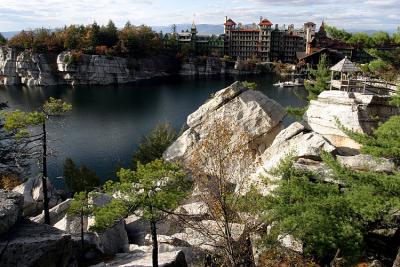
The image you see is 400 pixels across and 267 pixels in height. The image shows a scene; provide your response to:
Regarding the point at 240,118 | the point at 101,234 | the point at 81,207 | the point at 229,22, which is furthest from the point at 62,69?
the point at 81,207

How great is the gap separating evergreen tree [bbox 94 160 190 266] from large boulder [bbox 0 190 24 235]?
291 centimetres

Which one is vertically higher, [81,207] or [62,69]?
[62,69]

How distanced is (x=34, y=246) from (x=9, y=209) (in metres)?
1.67

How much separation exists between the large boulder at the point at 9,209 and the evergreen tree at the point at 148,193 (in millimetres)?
2912

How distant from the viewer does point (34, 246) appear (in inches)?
552

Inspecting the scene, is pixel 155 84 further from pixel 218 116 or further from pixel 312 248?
pixel 312 248

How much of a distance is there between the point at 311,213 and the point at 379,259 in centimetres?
390

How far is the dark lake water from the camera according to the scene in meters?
44.7

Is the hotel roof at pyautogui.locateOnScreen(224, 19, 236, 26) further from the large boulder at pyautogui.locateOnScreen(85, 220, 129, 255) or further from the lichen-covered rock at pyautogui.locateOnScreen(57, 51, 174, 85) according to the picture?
the large boulder at pyautogui.locateOnScreen(85, 220, 129, 255)

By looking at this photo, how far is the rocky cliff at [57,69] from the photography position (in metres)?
108

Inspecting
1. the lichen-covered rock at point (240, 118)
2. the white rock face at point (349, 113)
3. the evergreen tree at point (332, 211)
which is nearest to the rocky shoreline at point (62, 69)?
the lichen-covered rock at point (240, 118)

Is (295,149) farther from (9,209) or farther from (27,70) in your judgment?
(27,70)

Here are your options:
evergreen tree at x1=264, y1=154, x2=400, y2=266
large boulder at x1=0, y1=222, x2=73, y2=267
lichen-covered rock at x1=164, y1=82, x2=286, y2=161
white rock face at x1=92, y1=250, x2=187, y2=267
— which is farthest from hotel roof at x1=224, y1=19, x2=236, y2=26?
large boulder at x1=0, y1=222, x2=73, y2=267

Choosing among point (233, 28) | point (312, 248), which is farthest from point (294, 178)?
point (233, 28)
